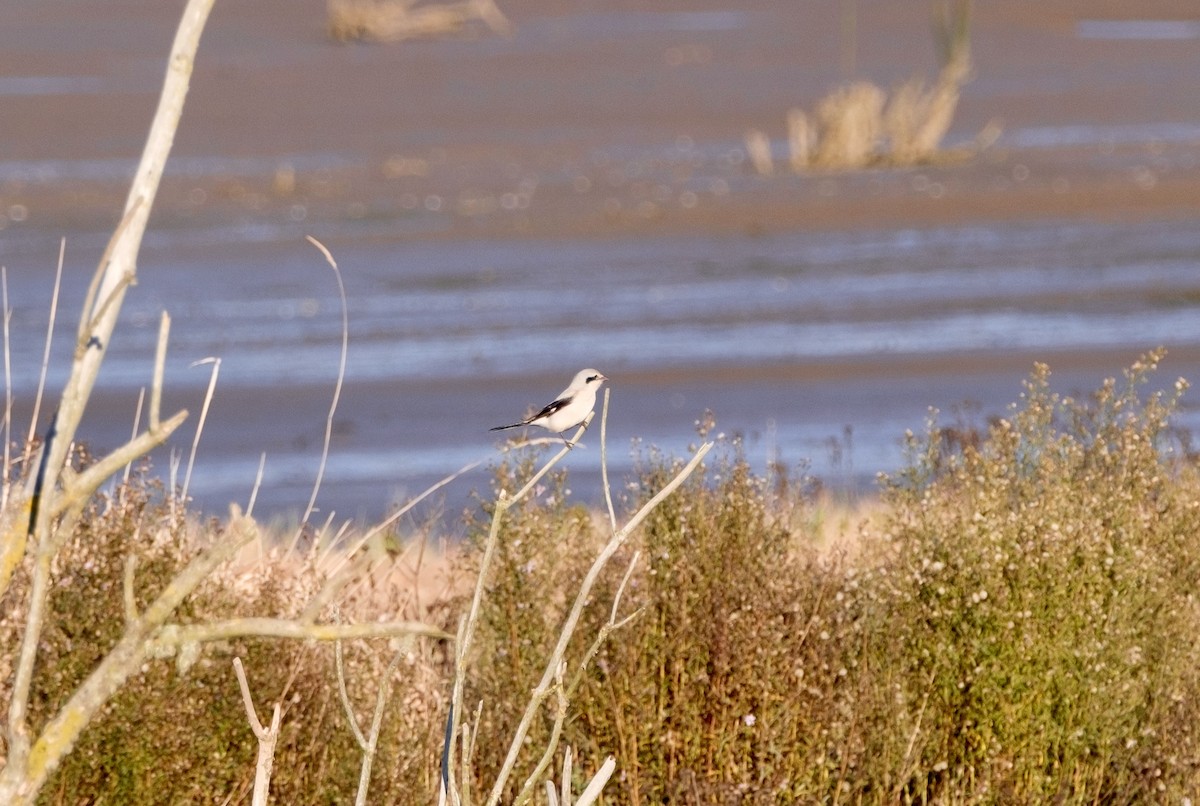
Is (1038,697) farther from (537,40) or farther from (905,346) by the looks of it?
(537,40)

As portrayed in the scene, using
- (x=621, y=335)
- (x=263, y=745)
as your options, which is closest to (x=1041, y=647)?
(x=263, y=745)

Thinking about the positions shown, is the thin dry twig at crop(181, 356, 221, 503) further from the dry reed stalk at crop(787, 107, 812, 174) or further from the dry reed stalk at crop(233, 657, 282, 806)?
the dry reed stalk at crop(787, 107, 812, 174)

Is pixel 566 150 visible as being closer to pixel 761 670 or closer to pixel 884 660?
pixel 884 660

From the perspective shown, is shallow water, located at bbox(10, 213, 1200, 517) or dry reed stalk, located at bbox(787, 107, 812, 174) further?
dry reed stalk, located at bbox(787, 107, 812, 174)

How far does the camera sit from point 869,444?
12.1 m

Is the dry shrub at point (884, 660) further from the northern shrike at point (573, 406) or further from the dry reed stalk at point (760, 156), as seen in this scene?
the dry reed stalk at point (760, 156)

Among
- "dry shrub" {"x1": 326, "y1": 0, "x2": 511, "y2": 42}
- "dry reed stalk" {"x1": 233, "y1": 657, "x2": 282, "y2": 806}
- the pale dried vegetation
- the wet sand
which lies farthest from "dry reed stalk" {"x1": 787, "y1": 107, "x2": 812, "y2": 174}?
"dry reed stalk" {"x1": 233, "y1": 657, "x2": 282, "y2": 806}

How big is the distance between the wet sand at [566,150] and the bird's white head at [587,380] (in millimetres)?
6294

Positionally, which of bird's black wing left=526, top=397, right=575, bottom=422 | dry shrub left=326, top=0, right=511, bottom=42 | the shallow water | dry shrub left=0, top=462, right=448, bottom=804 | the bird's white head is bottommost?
the shallow water

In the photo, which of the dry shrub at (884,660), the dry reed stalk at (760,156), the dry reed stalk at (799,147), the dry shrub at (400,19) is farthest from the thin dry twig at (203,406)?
the dry shrub at (400,19)

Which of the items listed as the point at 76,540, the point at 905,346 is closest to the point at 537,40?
the point at 905,346

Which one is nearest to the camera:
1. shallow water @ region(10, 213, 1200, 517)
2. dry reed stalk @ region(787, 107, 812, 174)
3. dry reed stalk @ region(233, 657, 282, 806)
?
dry reed stalk @ region(233, 657, 282, 806)

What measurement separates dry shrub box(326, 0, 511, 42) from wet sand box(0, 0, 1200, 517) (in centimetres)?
65

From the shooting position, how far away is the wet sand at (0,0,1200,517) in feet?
45.2
